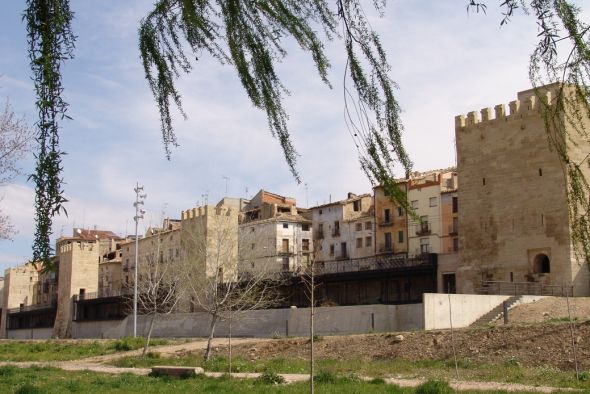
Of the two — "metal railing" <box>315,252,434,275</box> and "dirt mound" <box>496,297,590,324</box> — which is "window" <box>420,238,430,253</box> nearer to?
"metal railing" <box>315,252,434,275</box>

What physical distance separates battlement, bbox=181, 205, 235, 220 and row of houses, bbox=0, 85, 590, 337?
0.31 feet

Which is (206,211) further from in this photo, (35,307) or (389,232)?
(35,307)

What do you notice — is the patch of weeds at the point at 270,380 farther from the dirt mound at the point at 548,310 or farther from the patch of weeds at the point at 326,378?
the dirt mound at the point at 548,310

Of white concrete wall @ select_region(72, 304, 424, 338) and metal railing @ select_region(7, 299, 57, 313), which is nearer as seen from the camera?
white concrete wall @ select_region(72, 304, 424, 338)

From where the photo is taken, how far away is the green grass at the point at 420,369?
1794 centimetres

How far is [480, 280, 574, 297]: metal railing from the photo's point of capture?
3400 cm

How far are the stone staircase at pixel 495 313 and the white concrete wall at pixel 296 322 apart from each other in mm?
2484

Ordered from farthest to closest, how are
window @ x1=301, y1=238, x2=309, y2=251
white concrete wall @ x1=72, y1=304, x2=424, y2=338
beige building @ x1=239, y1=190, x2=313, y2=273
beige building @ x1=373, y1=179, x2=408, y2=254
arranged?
window @ x1=301, y1=238, x2=309, y2=251
beige building @ x1=239, y1=190, x2=313, y2=273
beige building @ x1=373, y1=179, x2=408, y2=254
white concrete wall @ x1=72, y1=304, x2=424, y2=338

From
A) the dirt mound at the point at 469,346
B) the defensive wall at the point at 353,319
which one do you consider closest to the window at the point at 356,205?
the defensive wall at the point at 353,319

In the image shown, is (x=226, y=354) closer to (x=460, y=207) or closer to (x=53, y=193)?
(x=460, y=207)

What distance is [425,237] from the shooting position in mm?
51312

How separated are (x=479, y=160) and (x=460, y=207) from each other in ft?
8.55

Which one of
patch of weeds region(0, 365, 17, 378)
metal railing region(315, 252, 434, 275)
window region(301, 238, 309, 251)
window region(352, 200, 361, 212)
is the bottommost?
patch of weeds region(0, 365, 17, 378)

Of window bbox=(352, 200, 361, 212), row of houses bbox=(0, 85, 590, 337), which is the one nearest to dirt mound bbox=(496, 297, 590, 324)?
row of houses bbox=(0, 85, 590, 337)
